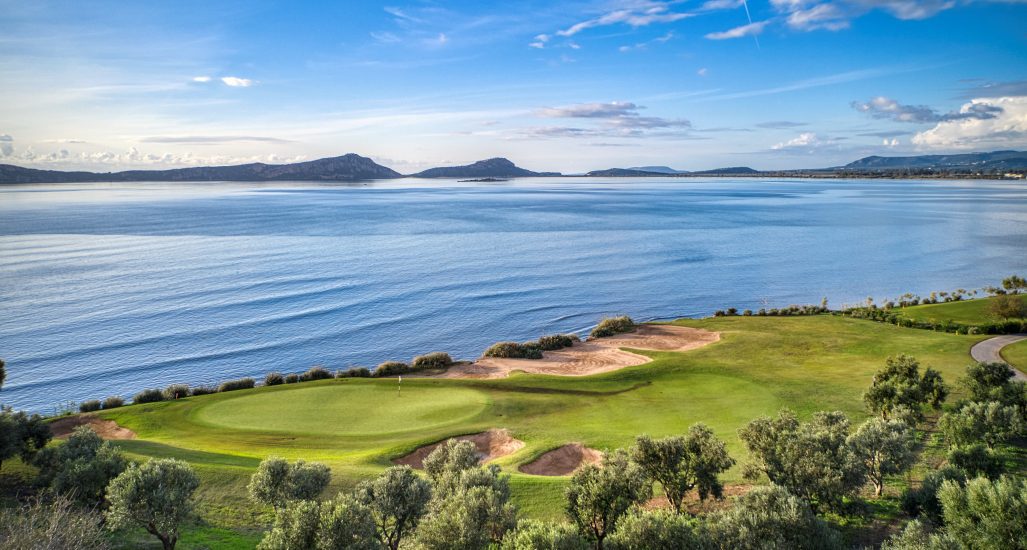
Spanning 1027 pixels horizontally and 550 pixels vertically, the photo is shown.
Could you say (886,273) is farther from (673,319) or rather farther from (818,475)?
(818,475)

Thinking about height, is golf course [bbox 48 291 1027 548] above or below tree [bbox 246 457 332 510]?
below

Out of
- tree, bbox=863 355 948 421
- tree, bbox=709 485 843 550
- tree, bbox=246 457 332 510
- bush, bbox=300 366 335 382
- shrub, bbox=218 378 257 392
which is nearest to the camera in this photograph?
tree, bbox=709 485 843 550

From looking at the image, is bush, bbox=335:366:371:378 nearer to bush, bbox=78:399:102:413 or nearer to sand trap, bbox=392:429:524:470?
bush, bbox=78:399:102:413

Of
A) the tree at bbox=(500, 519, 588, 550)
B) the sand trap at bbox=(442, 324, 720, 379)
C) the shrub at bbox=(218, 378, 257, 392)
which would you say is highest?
the tree at bbox=(500, 519, 588, 550)

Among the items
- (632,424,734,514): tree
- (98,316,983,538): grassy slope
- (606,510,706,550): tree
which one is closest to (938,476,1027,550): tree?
(632,424,734,514): tree

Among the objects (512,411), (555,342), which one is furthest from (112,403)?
(555,342)

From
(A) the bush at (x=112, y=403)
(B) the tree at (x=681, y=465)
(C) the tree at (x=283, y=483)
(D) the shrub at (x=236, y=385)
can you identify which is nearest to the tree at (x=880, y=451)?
(B) the tree at (x=681, y=465)
